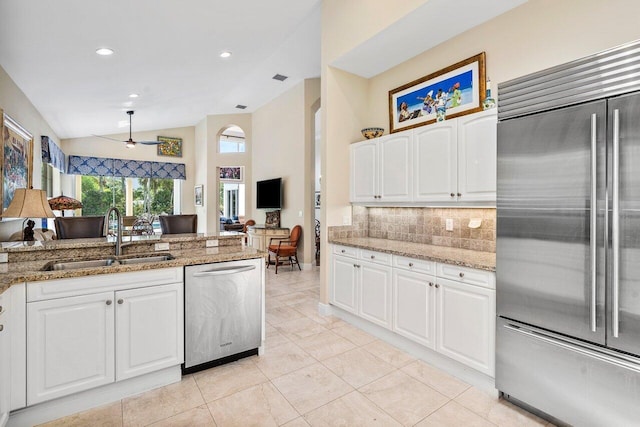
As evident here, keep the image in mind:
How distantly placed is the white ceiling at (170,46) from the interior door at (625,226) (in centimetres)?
159

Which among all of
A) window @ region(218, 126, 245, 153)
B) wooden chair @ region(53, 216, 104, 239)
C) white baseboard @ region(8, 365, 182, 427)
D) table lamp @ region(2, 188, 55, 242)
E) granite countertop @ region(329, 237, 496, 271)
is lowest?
white baseboard @ region(8, 365, 182, 427)

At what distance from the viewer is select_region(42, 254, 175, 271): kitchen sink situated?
7.33ft

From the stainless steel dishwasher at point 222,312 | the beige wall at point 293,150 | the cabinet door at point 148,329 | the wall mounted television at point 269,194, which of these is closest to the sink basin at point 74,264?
the cabinet door at point 148,329

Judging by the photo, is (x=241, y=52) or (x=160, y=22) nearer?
(x=160, y=22)

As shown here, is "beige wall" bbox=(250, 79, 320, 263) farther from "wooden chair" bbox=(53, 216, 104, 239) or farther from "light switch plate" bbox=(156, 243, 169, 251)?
"light switch plate" bbox=(156, 243, 169, 251)

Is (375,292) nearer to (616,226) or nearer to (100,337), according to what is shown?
(616,226)

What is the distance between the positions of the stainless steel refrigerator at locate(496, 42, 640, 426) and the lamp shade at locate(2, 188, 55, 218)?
4.12m

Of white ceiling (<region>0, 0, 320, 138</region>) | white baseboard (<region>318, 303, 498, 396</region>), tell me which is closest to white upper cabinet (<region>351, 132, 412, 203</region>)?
white baseboard (<region>318, 303, 498, 396</region>)

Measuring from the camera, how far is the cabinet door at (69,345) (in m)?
1.84

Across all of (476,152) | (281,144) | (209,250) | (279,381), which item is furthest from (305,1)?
(279,381)

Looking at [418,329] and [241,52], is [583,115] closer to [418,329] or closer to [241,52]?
[418,329]

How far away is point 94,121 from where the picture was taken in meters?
6.80

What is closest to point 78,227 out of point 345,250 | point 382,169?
point 345,250

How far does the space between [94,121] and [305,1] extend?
566 centimetres
